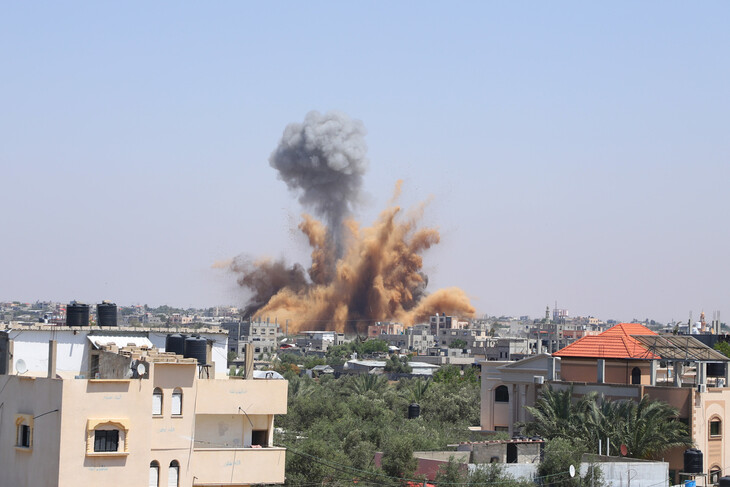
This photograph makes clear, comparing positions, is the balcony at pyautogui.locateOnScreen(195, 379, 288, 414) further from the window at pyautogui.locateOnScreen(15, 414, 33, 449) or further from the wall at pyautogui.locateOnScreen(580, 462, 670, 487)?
the wall at pyautogui.locateOnScreen(580, 462, 670, 487)

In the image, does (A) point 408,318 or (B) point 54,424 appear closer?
(B) point 54,424

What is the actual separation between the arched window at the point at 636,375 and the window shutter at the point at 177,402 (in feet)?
57.1

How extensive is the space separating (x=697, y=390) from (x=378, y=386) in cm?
2767

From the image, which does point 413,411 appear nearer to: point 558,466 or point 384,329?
point 558,466

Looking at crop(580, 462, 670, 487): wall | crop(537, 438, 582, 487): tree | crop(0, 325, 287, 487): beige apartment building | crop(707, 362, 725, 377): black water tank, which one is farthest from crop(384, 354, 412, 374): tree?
crop(0, 325, 287, 487): beige apartment building

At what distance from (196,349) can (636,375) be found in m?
16.4

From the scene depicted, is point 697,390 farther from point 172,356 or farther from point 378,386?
point 378,386

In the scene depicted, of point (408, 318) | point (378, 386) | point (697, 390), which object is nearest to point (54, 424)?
point (697, 390)

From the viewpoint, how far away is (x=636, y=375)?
3622 cm

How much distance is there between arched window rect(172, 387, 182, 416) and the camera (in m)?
23.1

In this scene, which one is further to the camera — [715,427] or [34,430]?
[715,427]

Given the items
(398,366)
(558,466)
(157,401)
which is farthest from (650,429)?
(398,366)

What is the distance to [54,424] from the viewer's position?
70.9ft

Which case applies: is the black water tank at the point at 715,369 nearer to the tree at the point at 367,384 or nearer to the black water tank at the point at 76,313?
the black water tank at the point at 76,313
